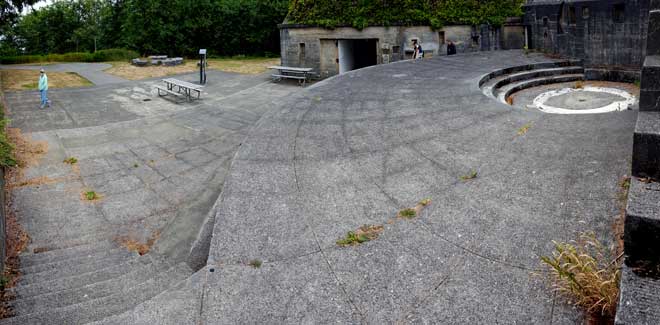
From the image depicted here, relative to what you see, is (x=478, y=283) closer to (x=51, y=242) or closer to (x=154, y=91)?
(x=51, y=242)

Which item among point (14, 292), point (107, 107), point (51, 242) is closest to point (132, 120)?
point (107, 107)

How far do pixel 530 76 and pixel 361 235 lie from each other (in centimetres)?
959

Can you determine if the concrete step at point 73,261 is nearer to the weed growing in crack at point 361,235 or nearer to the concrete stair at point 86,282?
the concrete stair at point 86,282

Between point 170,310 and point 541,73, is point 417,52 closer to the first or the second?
point 541,73

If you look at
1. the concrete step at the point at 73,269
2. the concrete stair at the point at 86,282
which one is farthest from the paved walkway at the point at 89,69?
the concrete step at the point at 73,269

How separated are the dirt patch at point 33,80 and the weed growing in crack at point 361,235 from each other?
18.3m

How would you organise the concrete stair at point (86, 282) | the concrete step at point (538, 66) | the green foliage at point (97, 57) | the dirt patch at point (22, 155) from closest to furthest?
the concrete stair at point (86, 282) → the dirt patch at point (22, 155) → the concrete step at point (538, 66) → the green foliage at point (97, 57)

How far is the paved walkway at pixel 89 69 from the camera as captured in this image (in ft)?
75.2

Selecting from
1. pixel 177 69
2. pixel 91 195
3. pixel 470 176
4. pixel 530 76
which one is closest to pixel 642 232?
pixel 470 176

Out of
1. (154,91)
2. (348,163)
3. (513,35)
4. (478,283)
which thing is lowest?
(478,283)

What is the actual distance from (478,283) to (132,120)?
1336 centimetres

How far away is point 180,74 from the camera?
24969 millimetres

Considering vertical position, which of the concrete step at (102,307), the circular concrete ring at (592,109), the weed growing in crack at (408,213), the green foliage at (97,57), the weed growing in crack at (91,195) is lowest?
the concrete step at (102,307)

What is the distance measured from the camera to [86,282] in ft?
24.1
